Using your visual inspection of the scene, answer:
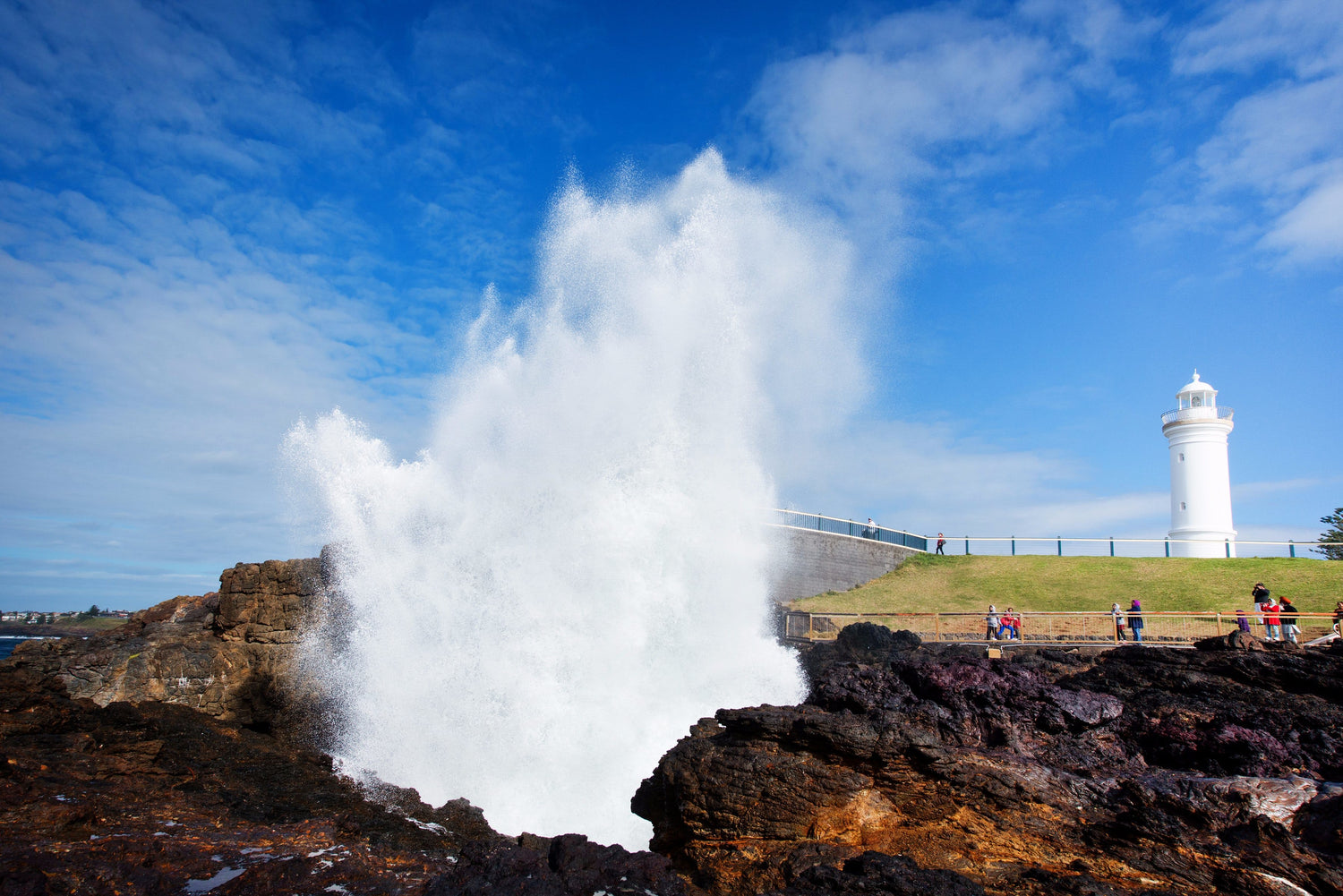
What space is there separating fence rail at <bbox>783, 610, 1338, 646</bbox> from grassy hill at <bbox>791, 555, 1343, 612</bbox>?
4115 millimetres

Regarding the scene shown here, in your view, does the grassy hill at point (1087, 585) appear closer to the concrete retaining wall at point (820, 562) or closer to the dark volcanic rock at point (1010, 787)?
the concrete retaining wall at point (820, 562)

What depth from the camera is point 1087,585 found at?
25.7m

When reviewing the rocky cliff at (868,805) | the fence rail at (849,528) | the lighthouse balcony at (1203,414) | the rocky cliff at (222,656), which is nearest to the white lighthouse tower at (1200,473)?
the lighthouse balcony at (1203,414)

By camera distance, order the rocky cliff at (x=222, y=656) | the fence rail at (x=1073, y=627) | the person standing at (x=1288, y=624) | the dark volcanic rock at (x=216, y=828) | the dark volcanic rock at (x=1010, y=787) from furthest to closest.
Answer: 1. the fence rail at (x=1073, y=627)
2. the person standing at (x=1288, y=624)
3. the rocky cliff at (x=222, y=656)
4. the dark volcanic rock at (x=216, y=828)
5. the dark volcanic rock at (x=1010, y=787)

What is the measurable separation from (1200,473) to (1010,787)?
33806 mm

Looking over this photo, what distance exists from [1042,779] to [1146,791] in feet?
2.24

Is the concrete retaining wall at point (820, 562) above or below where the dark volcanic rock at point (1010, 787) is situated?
above

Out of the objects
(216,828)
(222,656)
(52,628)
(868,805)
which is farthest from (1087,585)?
(52,628)

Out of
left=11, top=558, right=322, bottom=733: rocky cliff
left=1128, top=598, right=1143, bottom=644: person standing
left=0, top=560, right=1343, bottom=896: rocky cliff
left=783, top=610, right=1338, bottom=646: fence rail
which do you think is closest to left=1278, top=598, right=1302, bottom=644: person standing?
left=783, top=610, right=1338, bottom=646: fence rail

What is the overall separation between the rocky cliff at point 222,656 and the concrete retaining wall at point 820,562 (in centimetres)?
1531

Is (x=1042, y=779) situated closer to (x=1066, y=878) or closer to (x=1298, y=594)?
(x=1066, y=878)

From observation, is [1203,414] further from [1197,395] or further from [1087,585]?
[1087,585]

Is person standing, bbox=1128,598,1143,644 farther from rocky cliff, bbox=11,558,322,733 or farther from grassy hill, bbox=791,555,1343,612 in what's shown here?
rocky cliff, bbox=11,558,322,733

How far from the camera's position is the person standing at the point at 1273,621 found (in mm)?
13695
